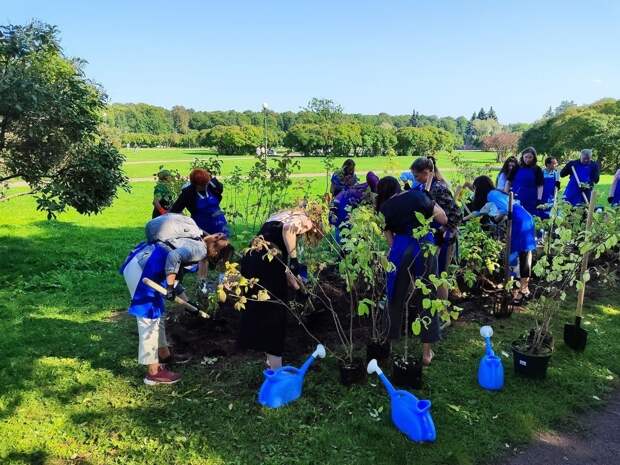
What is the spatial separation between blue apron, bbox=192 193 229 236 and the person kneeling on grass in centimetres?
154

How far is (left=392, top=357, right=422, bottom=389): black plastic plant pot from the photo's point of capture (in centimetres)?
348

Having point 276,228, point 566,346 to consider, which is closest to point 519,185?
point 566,346

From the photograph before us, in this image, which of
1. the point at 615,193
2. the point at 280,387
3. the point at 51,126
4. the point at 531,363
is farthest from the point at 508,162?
the point at 51,126

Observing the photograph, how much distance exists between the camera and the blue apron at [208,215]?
5051mm

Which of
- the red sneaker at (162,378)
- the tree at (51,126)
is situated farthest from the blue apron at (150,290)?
the tree at (51,126)

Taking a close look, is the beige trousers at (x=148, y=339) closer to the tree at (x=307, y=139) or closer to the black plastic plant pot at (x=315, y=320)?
the black plastic plant pot at (x=315, y=320)

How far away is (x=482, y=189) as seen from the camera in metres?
5.09

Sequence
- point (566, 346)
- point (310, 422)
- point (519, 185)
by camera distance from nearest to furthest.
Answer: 1. point (310, 422)
2. point (566, 346)
3. point (519, 185)

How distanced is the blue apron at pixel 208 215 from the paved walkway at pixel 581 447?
348cm

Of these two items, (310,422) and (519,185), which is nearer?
(310,422)

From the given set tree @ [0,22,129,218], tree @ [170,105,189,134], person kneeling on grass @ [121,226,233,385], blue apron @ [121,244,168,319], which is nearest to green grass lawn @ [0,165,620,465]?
person kneeling on grass @ [121,226,233,385]

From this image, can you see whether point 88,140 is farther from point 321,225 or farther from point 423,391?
point 423,391

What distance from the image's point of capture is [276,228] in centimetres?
337

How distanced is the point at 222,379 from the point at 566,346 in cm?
318
